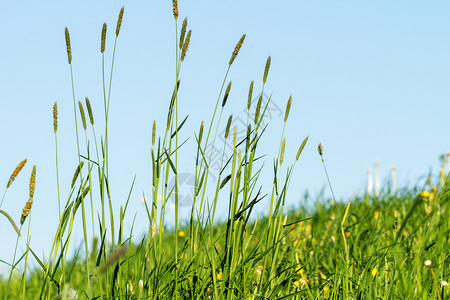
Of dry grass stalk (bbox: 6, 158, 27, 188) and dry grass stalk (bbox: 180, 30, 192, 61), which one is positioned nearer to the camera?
dry grass stalk (bbox: 6, 158, 27, 188)

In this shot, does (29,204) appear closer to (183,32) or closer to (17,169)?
(17,169)

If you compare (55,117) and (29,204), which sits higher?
(55,117)

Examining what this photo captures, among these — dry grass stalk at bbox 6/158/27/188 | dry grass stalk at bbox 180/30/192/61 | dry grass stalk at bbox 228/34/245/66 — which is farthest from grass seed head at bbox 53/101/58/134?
dry grass stalk at bbox 228/34/245/66

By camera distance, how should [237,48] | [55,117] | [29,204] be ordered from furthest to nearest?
[237,48] → [55,117] → [29,204]

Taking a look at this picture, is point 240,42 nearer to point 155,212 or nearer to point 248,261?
point 155,212

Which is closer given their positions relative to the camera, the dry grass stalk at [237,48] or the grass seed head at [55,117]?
the grass seed head at [55,117]

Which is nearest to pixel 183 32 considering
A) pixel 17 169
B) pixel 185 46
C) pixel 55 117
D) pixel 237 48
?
pixel 185 46

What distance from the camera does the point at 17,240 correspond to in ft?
5.45

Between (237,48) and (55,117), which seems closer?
(55,117)

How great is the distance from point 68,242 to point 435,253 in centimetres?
186

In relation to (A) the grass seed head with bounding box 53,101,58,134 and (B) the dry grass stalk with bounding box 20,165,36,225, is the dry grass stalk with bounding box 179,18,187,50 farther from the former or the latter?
(B) the dry grass stalk with bounding box 20,165,36,225

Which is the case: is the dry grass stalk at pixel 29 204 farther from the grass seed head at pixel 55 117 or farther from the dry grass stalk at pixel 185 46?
the dry grass stalk at pixel 185 46

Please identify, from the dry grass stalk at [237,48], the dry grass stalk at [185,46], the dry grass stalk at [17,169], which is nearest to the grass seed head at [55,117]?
the dry grass stalk at [17,169]

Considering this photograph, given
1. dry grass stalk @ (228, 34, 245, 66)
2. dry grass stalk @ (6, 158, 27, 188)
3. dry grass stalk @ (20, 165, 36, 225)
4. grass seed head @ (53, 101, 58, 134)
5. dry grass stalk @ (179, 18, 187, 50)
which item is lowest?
dry grass stalk @ (20, 165, 36, 225)
